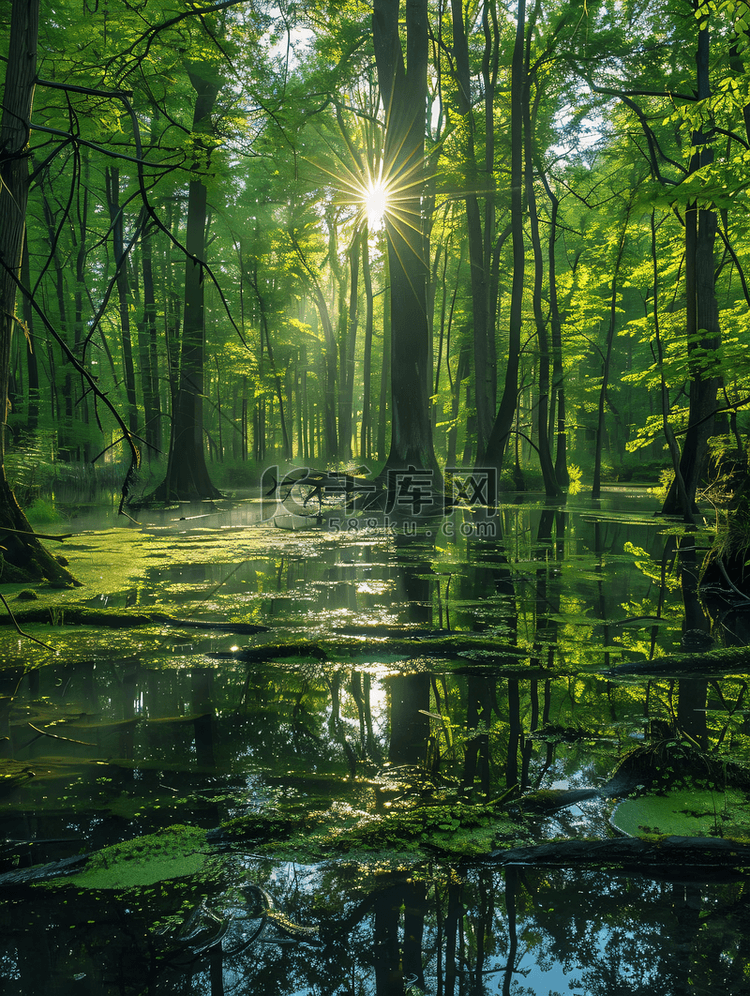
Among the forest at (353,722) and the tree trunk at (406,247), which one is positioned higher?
the tree trunk at (406,247)

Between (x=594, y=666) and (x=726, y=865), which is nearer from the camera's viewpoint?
(x=726, y=865)

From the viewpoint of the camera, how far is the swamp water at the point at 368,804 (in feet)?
4.06

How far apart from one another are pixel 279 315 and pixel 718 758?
26397mm

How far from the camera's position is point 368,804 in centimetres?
182

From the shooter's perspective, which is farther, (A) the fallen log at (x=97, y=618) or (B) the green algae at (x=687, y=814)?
(A) the fallen log at (x=97, y=618)

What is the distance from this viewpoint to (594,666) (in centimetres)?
308

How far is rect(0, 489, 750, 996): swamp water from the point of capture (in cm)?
124

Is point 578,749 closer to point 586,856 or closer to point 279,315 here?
point 586,856

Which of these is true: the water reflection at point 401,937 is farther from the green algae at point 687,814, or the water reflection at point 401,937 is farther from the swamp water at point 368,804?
the green algae at point 687,814

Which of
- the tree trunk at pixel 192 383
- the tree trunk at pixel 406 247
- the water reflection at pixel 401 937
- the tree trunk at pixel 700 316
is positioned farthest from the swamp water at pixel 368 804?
the tree trunk at pixel 192 383

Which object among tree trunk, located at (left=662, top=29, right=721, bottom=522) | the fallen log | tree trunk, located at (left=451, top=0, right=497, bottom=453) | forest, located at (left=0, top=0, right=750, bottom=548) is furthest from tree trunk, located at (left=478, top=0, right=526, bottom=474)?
the fallen log

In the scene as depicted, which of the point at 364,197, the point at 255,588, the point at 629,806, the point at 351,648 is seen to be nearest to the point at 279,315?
the point at 364,197

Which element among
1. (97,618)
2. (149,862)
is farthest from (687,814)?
(97,618)

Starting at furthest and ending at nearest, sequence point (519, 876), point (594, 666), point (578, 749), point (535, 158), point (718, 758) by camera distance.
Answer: point (535, 158), point (594, 666), point (578, 749), point (718, 758), point (519, 876)
